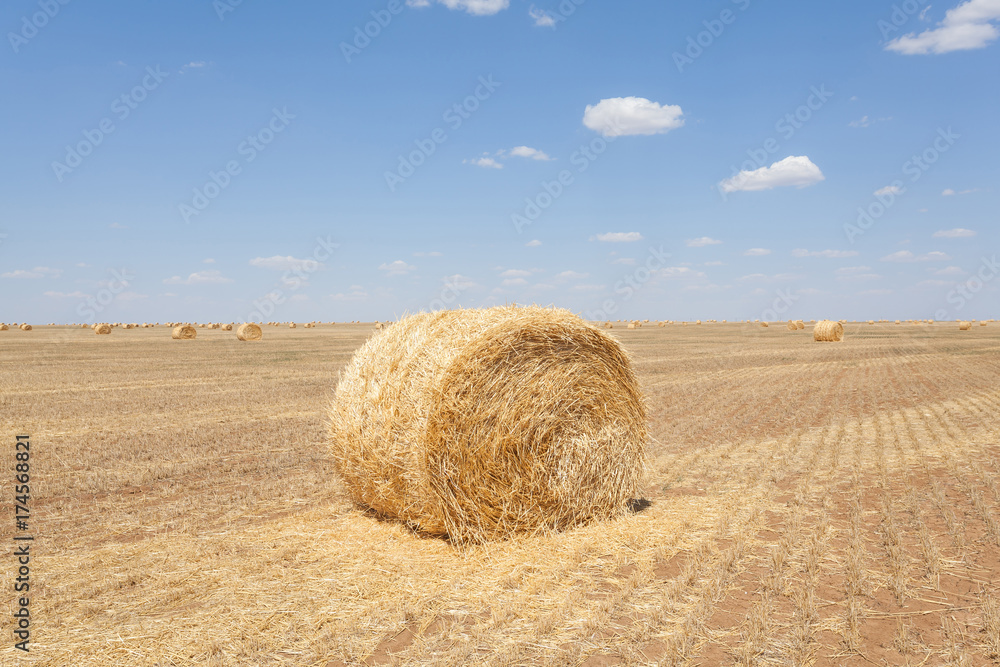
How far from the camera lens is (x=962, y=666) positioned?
13.5 feet

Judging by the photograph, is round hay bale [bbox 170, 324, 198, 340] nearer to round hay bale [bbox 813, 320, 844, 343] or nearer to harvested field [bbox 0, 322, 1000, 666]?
harvested field [bbox 0, 322, 1000, 666]

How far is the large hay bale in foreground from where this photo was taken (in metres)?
6.43

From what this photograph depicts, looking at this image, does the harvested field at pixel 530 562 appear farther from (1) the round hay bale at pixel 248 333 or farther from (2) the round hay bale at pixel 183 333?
(2) the round hay bale at pixel 183 333

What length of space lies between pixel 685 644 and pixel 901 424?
37.1 ft

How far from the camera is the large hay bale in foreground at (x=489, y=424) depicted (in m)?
6.43

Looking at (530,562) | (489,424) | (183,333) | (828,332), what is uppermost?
(828,332)

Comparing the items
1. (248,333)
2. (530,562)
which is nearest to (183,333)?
(248,333)

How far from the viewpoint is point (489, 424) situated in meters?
6.59

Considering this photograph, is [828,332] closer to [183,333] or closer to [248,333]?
[248,333]

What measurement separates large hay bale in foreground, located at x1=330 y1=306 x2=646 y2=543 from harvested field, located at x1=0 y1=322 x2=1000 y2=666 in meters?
0.35

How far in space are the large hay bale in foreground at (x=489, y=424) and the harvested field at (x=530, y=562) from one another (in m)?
0.35

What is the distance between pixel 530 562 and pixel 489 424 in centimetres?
144

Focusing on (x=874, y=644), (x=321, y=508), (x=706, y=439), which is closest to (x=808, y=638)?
(x=874, y=644)

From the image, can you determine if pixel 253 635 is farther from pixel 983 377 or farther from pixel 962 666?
pixel 983 377
